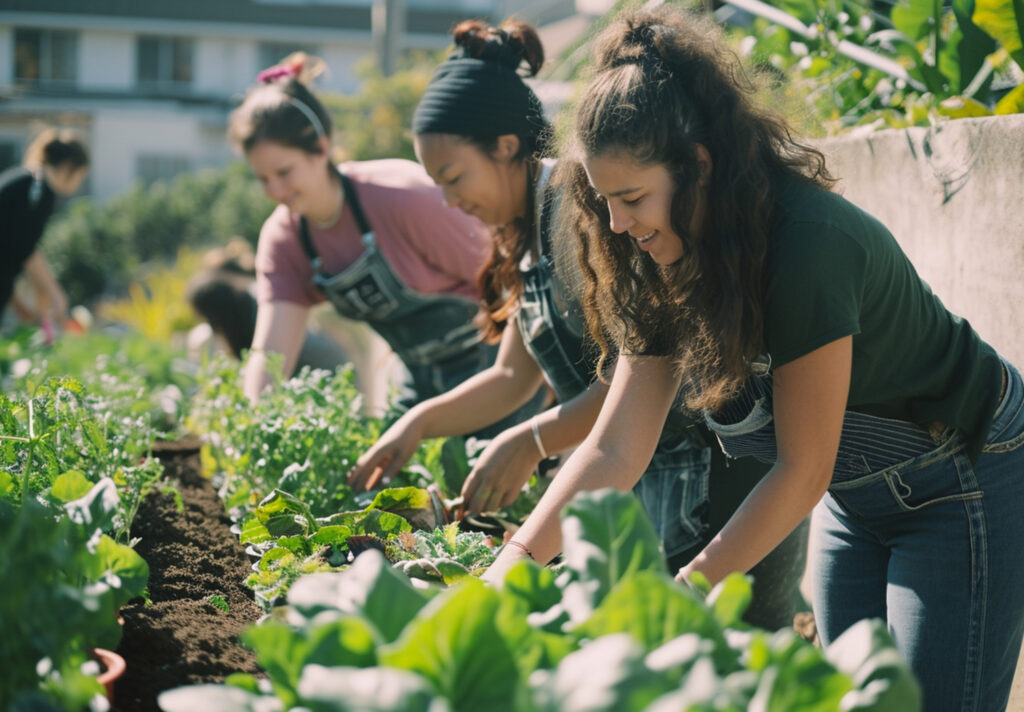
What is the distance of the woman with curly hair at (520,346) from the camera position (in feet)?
7.27

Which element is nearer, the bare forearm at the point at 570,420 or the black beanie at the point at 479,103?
the bare forearm at the point at 570,420

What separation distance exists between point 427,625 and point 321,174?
246 cm

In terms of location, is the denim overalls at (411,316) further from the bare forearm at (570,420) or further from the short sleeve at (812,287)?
the short sleeve at (812,287)

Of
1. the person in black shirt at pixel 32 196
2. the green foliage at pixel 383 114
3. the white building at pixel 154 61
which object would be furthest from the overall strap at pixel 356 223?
the white building at pixel 154 61

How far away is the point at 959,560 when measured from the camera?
170cm

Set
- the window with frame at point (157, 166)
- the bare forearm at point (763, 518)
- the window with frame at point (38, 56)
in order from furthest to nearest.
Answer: the window with frame at point (38, 56) < the window with frame at point (157, 166) < the bare forearm at point (763, 518)

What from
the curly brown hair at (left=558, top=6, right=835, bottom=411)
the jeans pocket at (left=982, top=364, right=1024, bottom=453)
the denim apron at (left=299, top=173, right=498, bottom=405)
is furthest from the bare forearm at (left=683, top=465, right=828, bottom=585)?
the denim apron at (left=299, top=173, right=498, bottom=405)

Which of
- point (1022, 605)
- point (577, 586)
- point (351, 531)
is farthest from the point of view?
point (351, 531)

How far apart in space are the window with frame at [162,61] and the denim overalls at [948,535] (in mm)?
31569

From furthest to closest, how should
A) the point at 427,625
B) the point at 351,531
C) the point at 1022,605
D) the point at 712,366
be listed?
1. the point at 351,531
2. the point at 1022,605
3. the point at 712,366
4. the point at 427,625

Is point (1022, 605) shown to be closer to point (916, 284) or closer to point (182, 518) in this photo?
point (916, 284)

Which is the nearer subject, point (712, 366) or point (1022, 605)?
point (712, 366)

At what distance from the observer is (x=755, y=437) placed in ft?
5.99

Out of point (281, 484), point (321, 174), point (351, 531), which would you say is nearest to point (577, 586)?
point (351, 531)
